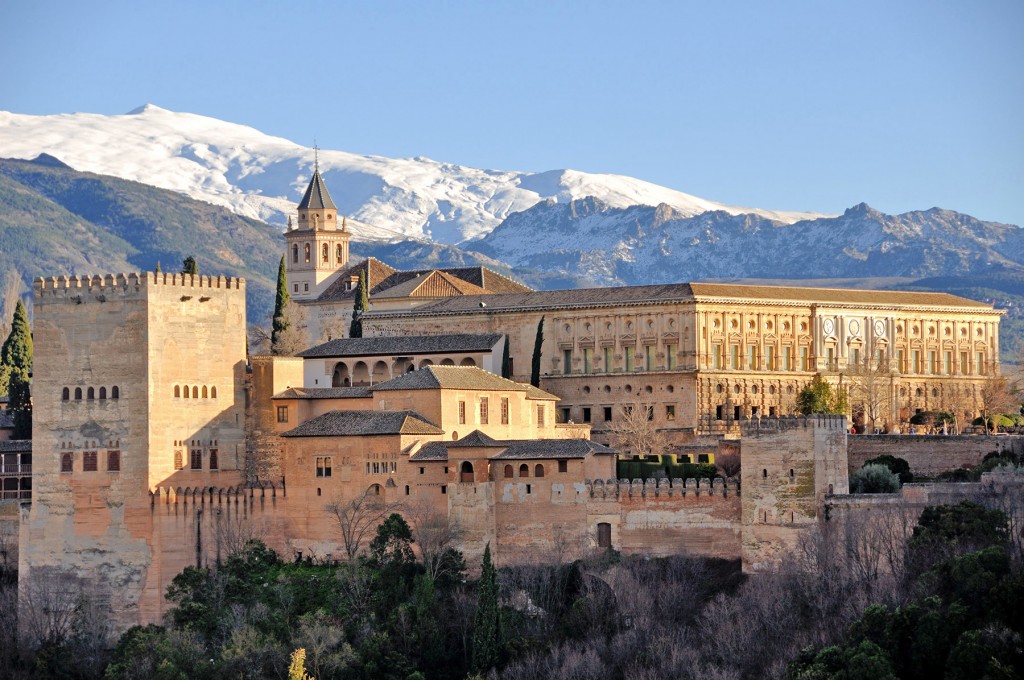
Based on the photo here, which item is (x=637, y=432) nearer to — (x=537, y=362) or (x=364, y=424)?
(x=537, y=362)

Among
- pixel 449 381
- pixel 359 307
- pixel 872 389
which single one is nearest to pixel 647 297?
pixel 872 389

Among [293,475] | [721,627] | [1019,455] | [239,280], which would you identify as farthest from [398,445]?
[1019,455]

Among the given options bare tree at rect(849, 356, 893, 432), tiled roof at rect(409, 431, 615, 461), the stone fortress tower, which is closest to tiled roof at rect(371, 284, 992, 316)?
bare tree at rect(849, 356, 893, 432)

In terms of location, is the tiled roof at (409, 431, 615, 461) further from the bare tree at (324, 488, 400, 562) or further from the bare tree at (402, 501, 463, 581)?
the bare tree at (324, 488, 400, 562)

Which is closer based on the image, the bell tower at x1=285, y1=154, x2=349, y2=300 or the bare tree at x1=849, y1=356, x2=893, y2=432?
the bare tree at x1=849, y1=356, x2=893, y2=432

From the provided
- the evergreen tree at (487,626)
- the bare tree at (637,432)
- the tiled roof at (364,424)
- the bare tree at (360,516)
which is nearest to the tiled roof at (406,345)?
the bare tree at (637,432)

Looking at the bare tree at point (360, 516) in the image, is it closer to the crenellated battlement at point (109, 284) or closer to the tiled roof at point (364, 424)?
the tiled roof at point (364, 424)

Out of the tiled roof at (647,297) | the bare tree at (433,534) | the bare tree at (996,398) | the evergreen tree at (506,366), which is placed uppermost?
the tiled roof at (647,297)
